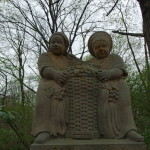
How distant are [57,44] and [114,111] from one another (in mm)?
1339

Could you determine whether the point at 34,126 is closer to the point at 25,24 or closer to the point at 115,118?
the point at 115,118

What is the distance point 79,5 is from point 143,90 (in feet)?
22.0

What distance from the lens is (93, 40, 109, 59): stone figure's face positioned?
14.0ft

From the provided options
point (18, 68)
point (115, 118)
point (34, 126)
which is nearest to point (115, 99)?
point (115, 118)

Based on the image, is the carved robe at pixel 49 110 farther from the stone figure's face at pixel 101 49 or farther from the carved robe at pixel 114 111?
the stone figure's face at pixel 101 49

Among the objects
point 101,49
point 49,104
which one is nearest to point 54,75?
point 49,104

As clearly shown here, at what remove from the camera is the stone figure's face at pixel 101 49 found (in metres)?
4.27

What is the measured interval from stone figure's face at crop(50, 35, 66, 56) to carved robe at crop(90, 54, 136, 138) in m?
0.90

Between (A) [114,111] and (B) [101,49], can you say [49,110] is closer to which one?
(A) [114,111]

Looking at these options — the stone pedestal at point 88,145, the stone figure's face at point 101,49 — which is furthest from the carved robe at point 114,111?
→ the stone figure's face at point 101,49

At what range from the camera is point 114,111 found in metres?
3.79

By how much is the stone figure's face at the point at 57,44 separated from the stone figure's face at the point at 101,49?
0.51 metres

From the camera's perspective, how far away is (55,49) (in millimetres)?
4250

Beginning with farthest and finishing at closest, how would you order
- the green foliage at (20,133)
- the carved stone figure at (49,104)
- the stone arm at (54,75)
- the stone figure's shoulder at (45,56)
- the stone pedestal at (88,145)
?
1. the green foliage at (20,133)
2. the stone figure's shoulder at (45,56)
3. the stone arm at (54,75)
4. the carved stone figure at (49,104)
5. the stone pedestal at (88,145)
